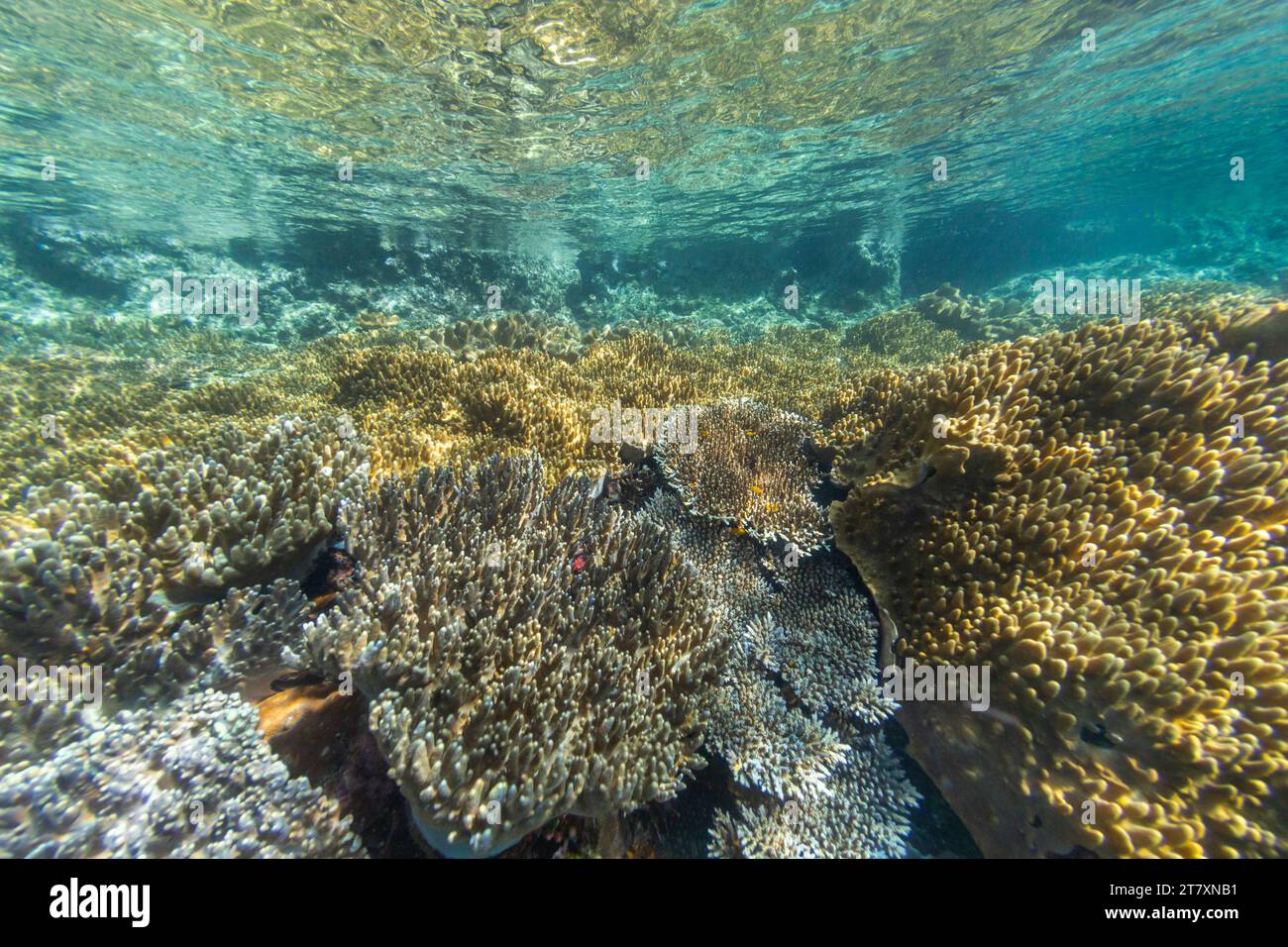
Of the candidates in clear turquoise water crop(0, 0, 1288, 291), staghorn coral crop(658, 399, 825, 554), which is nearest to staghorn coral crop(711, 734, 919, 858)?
staghorn coral crop(658, 399, 825, 554)

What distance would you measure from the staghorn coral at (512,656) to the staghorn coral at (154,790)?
1.95 feet

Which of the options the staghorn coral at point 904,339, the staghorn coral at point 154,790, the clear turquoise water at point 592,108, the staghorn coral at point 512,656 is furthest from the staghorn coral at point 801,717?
the clear turquoise water at point 592,108

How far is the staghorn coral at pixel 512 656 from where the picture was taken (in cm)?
255

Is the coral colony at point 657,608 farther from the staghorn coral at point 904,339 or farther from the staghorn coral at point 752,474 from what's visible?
the staghorn coral at point 904,339

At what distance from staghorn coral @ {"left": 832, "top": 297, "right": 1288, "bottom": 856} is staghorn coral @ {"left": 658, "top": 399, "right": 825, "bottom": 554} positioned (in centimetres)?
45

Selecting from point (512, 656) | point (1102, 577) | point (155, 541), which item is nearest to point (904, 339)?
point (1102, 577)

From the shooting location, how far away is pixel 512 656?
10.2 ft

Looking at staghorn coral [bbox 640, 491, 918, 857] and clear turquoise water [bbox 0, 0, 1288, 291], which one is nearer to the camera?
staghorn coral [bbox 640, 491, 918, 857]

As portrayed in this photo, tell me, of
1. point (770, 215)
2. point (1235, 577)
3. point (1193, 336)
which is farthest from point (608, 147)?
point (1235, 577)

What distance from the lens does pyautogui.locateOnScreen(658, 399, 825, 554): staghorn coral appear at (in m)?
5.05

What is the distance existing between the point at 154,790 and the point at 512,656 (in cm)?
189

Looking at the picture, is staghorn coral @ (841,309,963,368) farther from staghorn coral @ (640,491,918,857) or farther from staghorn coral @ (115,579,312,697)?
staghorn coral @ (115,579,312,697)

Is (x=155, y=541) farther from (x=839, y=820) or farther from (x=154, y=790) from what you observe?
(x=839, y=820)

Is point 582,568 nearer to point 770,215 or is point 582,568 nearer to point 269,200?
point 269,200
